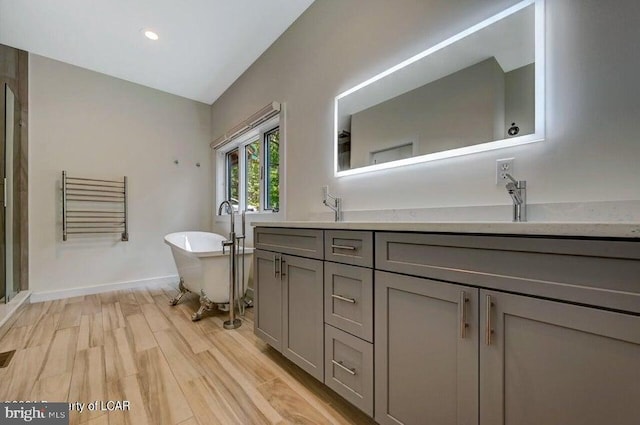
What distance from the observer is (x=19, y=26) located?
2.43m

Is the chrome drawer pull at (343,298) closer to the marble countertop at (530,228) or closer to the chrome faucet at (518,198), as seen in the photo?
the marble countertop at (530,228)

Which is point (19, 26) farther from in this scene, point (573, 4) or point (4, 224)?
point (573, 4)

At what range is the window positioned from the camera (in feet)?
9.64

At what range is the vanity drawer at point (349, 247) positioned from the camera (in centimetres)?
111

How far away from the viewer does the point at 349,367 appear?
1175 mm

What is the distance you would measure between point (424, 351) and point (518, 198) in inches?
27.3

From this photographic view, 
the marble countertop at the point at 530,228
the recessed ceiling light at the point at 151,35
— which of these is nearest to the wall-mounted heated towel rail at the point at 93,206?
the recessed ceiling light at the point at 151,35

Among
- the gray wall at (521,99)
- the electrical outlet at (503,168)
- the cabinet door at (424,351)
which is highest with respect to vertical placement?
the gray wall at (521,99)

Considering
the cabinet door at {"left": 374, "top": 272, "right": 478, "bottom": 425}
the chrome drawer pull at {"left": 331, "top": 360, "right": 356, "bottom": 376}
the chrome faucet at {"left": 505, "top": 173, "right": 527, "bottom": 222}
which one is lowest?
the chrome drawer pull at {"left": 331, "top": 360, "right": 356, "bottom": 376}

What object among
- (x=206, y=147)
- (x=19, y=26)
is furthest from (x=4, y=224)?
(x=206, y=147)

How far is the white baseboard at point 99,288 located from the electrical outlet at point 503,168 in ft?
12.5

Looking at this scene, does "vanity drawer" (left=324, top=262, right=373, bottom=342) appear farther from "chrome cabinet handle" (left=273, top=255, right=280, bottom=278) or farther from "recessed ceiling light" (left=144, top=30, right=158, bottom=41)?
"recessed ceiling light" (left=144, top=30, right=158, bottom=41)

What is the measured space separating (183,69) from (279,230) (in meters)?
2.67
